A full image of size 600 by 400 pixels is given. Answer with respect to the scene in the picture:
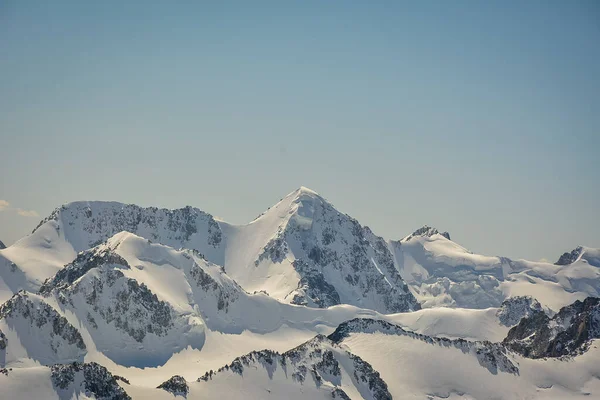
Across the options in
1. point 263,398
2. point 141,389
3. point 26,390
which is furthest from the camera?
point 263,398

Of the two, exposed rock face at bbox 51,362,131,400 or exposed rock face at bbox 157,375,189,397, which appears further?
exposed rock face at bbox 157,375,189,397

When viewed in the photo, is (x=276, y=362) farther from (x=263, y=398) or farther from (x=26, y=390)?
(x=26, y=390)

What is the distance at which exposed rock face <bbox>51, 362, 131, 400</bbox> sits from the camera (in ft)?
531

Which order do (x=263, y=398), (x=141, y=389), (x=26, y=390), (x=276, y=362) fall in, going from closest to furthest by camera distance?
(x=26, y=390), (x=141, y=389), (x=263, y=398), (x=276, y=362)

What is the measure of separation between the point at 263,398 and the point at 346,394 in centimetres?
1932

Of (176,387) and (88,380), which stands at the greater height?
(88,380)

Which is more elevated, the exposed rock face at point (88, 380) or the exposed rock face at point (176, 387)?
the exposed rock face at point (88, 380)

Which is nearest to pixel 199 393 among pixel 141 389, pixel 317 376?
pixel 141 389

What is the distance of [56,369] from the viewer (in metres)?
164

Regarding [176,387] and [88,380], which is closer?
[88,380]

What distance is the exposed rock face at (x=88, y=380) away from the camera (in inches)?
6378

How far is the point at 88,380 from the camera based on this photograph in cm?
16425

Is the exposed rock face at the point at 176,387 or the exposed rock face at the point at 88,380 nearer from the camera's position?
the exposed rock face at the point at 88,380

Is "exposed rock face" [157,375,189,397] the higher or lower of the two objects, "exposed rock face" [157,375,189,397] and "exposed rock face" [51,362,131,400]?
the lower
